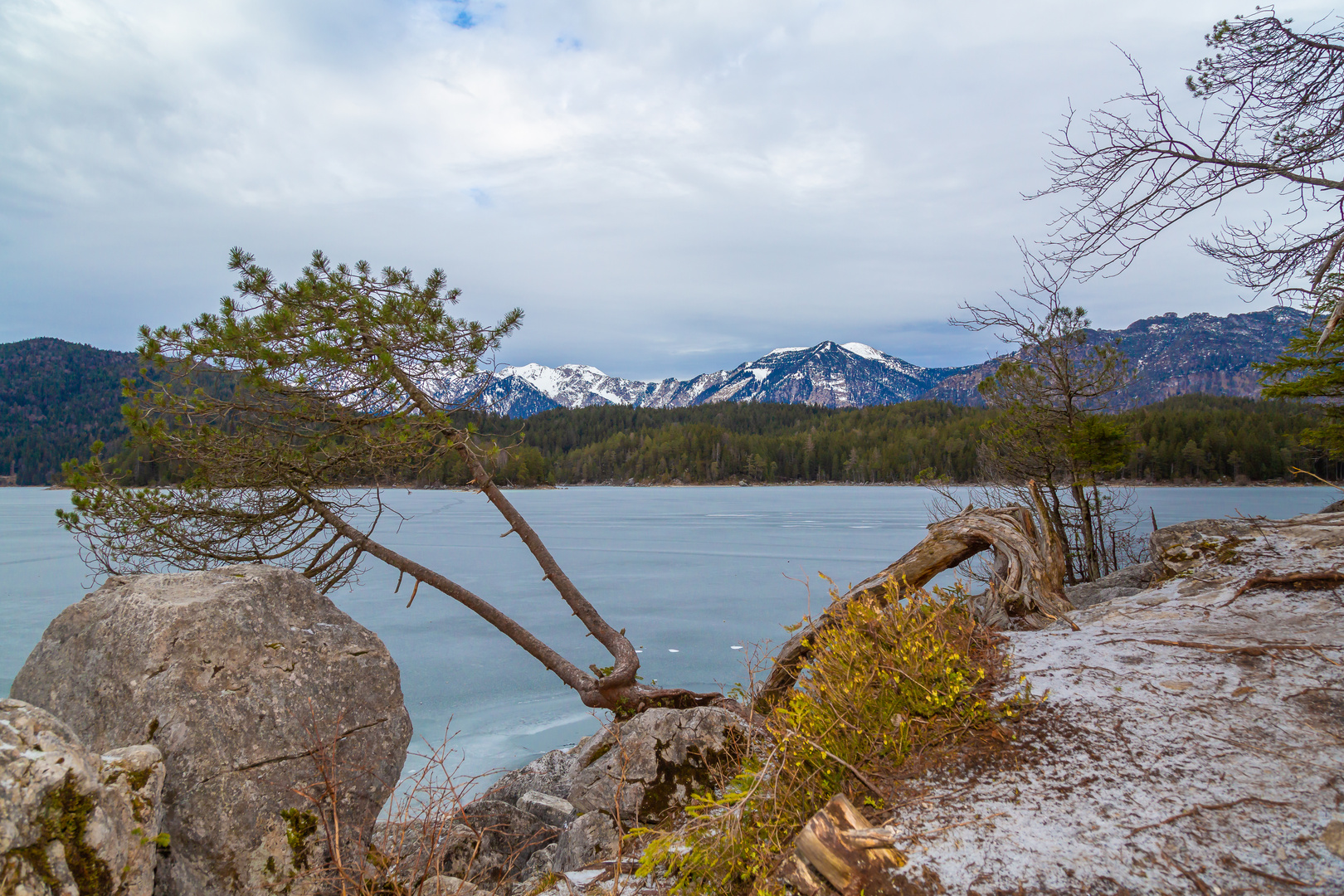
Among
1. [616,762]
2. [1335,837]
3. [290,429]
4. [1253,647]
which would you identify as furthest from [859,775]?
[290,429]

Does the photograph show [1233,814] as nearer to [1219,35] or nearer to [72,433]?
[1219,35]

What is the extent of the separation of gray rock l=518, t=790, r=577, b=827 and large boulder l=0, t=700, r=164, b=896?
337 centimetres

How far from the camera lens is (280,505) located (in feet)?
23.4

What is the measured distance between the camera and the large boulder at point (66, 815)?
2.53 m

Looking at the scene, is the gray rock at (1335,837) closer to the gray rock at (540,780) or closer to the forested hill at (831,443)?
the gray rock at (540,780)

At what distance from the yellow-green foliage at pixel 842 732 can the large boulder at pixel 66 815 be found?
2408mm

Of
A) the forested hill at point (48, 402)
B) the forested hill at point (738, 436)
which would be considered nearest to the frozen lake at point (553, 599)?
the forested hill at point (738, 436)

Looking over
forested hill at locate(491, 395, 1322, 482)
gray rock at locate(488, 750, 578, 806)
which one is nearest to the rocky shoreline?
gray rock at locate(488, 750, 578, 806)

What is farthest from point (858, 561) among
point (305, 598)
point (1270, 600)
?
point (305, 598)

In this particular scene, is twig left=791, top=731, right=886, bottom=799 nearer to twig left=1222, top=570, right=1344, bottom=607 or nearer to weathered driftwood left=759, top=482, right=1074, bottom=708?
weathered driftwood left=759, top=482, right=1074, bottom=708

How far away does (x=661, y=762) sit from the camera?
17.6 feet

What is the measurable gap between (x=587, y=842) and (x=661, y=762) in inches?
31.7

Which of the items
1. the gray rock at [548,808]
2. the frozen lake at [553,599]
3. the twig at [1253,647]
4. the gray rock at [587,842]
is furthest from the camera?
the frozen lake at [553,599]

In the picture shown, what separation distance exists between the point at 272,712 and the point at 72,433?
19149cm
